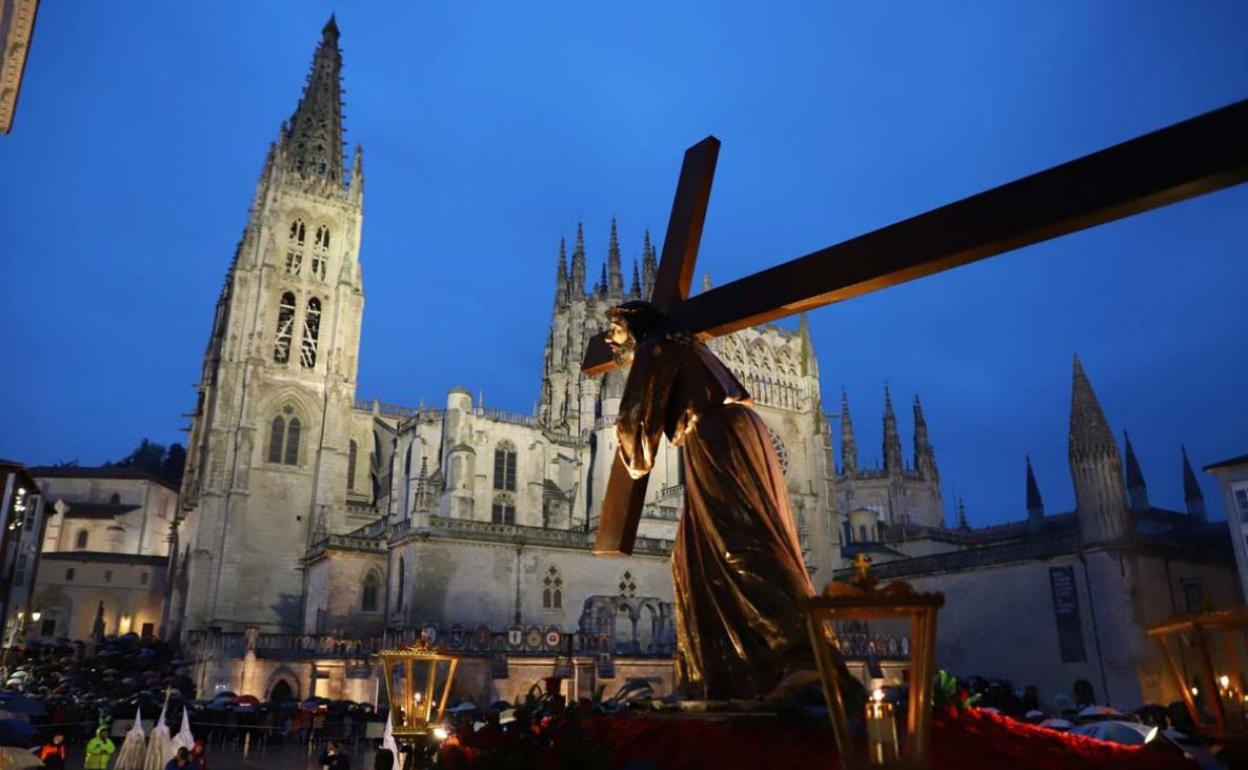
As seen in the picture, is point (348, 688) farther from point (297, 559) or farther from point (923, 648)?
point (923, 648)

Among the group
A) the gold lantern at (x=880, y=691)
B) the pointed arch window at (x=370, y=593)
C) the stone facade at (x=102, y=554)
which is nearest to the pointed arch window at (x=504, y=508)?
the pointed arch window at (x=370, y=593)

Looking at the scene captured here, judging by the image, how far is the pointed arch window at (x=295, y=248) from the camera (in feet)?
141

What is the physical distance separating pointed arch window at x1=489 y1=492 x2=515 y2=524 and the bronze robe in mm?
32107

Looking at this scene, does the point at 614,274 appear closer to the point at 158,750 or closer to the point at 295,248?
the point at 295,248

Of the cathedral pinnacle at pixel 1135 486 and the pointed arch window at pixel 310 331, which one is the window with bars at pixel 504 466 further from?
the cathedral pinnacle at pixel 1135 486

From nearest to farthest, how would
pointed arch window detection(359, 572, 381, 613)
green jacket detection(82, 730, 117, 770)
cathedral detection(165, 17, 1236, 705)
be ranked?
green jacket detection(82, 730, 117, 770), cathedral detection(165, 17, 1236, 705), pointed arch window detection(359, 572, 381, 613)

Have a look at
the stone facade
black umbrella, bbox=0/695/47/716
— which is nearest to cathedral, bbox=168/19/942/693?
the stone facade

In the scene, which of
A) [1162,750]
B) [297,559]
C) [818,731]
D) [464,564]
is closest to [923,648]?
[818,731]

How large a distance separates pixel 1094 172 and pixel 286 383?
4025 cm

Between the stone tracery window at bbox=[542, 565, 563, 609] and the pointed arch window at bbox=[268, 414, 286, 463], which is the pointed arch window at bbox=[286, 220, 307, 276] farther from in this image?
the stone tracery window at bbox=[542, 565, 563, 609]

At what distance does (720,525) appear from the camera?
5.90 meters

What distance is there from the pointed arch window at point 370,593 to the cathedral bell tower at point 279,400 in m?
6.10

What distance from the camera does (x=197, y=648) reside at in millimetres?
31469

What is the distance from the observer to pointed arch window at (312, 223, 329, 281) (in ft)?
144
